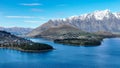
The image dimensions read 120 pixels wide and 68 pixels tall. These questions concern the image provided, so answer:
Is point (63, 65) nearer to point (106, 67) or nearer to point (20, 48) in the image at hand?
point (106, 67)

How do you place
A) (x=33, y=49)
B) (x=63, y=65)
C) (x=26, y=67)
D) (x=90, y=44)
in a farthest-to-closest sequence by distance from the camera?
1. (x=90, y=44)
2. (x=33, y=49)
3. (x=63, y=65)
4. (x=26, y=67)

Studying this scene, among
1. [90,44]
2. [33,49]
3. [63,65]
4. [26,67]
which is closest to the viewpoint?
[26,67]

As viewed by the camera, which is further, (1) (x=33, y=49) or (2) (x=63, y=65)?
(1) (x=33, y=49)

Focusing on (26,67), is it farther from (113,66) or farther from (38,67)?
(113,66)

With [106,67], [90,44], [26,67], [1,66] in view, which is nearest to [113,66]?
[106,67]

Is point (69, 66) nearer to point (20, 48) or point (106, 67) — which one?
point (106, 67)

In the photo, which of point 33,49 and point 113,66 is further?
point 33,49

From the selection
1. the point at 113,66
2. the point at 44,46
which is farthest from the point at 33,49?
the point at 113,66

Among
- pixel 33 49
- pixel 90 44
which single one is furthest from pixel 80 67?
pixel 90 44
